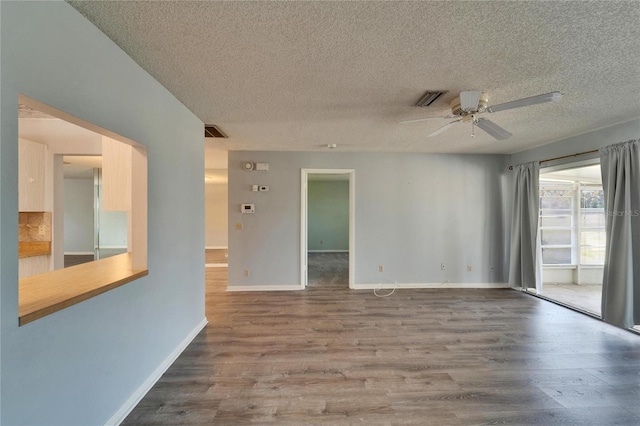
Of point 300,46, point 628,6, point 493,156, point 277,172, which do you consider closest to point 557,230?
point 493,156

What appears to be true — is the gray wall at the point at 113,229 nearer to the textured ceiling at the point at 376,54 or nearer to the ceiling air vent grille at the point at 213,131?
the ceiling air vent grille at the point at 213,131

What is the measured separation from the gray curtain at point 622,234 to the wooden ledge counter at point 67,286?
488cm

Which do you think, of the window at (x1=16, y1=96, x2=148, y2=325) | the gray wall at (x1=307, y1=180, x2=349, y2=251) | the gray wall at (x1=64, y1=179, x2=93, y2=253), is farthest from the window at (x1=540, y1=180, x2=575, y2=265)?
the gray wall at (x1=64, y1=179, x2=93, y2=253)

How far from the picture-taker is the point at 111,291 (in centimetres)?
160

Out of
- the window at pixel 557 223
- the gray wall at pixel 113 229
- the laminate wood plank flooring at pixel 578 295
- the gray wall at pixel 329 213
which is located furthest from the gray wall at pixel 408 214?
the gray wall at pixel 113 229

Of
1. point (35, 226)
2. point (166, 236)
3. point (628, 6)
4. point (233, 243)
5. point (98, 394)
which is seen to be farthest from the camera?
point (233, 243)

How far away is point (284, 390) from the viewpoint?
196 centimetres

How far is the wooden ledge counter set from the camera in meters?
1.18

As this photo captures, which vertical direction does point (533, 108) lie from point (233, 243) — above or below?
above

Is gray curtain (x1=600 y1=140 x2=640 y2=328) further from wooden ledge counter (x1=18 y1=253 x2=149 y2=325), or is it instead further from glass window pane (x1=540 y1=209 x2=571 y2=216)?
wooden ledge counter (x1=18 y1=253 x2=149 y2=325)

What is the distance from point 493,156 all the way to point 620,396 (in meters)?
3.80

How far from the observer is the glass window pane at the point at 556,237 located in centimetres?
475

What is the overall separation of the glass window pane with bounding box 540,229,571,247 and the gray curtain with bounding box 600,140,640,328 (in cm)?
188

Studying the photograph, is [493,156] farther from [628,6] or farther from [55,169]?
[55,169]
